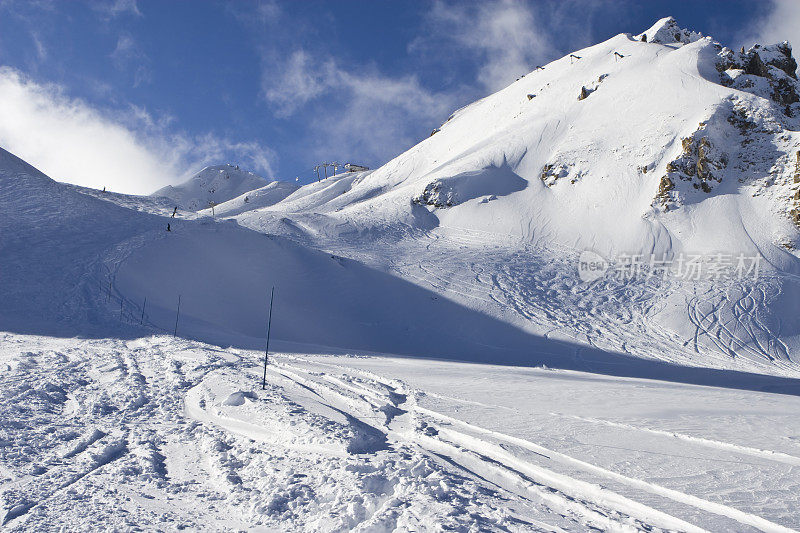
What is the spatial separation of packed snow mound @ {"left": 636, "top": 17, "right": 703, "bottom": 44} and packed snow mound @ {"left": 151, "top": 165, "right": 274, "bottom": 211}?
85663 mm

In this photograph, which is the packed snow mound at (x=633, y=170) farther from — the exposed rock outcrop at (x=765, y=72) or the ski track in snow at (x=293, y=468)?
the ski track in snow at (x=293, y=468)

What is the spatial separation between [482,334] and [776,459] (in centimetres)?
1694

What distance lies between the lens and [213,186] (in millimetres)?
116250

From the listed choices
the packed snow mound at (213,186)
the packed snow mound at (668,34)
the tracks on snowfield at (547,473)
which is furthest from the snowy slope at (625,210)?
the packed snow mound at (213,186)

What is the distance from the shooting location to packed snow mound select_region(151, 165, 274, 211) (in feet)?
359

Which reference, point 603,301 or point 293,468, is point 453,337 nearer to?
point 603,301

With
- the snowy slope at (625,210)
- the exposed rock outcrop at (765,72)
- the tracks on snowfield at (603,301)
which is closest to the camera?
the tracks on snowfield at (603,301)

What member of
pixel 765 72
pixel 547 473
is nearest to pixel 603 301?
pixel 547 473

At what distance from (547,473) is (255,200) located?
232ft

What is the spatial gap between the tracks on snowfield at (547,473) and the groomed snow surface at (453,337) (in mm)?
36

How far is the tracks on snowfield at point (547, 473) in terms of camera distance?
157 inches

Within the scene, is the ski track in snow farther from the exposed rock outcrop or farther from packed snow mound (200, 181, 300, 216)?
packed snow mound (200, 181, 300, 216)

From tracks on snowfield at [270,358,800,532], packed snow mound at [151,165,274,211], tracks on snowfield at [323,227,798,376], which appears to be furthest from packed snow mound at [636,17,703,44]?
packed snow mound at [151,165,274,211]

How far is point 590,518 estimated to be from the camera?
4.02 meters
